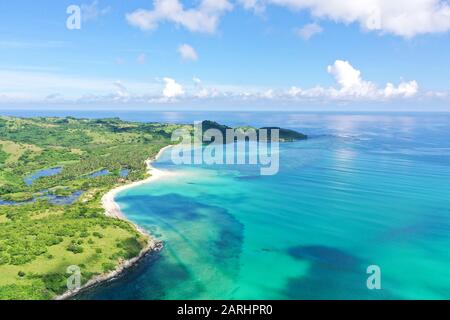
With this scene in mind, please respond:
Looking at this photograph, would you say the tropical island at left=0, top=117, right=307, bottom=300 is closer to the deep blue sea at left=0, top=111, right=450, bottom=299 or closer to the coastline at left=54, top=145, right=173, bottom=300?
the coastline at left=54, top=145, right=173, bottom=300

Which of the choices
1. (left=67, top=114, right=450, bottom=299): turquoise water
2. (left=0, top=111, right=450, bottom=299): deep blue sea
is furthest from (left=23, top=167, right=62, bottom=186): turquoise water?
(left=0, top=111, right=450, bottom=299): deep blue sea

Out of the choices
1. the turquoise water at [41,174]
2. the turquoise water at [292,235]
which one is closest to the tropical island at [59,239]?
the turquoise water at [292,235]

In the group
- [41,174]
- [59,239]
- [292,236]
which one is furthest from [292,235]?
[41,174]

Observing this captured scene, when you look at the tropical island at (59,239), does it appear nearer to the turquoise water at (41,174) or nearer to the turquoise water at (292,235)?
the turquoise water at (292,235)

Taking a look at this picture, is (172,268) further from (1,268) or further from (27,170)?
(27,170)

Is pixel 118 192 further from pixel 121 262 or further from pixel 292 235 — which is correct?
pixel 292 235
